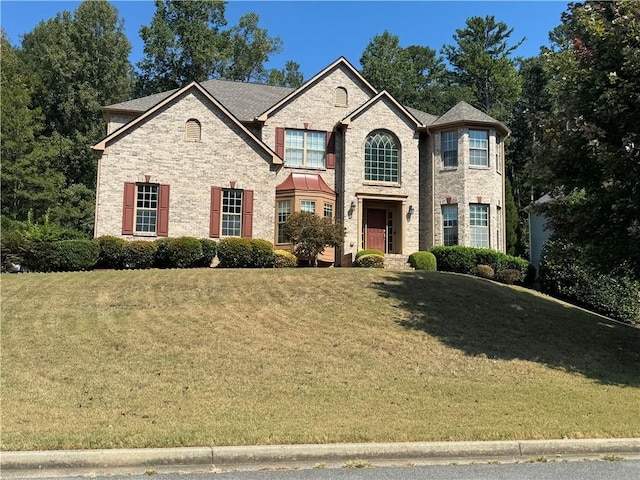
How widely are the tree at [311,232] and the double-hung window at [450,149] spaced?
735 cm

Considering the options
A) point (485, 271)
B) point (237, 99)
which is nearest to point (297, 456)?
point (485, 271)

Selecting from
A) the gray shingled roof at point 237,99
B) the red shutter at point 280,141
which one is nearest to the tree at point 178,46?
the gray shingled roof at point 237,99

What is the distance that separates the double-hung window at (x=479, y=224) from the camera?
997 inches

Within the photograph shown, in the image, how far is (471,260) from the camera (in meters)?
23.9

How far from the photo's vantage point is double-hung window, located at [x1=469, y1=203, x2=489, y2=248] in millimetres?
25328

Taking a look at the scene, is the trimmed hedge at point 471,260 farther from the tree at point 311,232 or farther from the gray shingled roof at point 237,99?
the gray shingled roof at point 237,99

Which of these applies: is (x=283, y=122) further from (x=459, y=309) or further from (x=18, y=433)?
(x=18, y=433)

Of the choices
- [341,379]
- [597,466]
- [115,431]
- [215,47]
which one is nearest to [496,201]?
[341,379]

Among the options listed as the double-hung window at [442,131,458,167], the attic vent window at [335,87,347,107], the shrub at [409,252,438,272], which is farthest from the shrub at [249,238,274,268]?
the double-hung window at [442,131,458,167]

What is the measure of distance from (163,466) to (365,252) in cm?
1777

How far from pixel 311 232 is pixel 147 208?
6663mm

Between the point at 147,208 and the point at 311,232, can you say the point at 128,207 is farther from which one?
the point at 311,232

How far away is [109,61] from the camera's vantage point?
42.7 metres

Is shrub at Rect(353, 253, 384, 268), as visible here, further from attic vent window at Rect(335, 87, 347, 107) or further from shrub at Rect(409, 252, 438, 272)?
attic vent window at Rect(335, 87, 347, 107)
